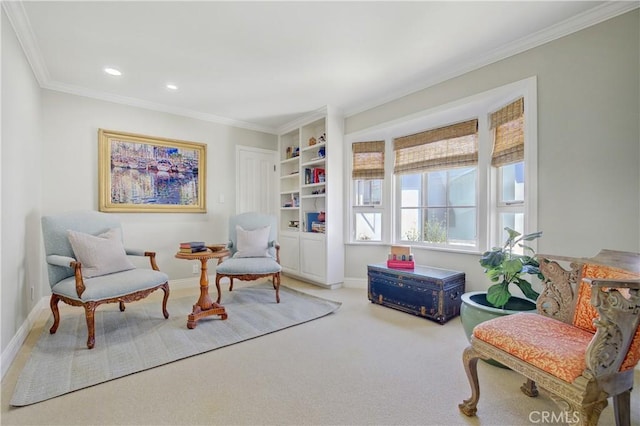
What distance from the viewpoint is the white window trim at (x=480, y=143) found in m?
2.39

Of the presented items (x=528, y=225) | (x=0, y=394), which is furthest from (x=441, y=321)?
(x=0, y=394)

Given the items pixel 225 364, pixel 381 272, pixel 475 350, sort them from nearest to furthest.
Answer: pixel 475 350 → pixel 225 364 → pixel 381 272

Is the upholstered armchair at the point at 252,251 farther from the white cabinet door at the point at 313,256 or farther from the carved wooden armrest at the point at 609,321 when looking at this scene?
the carved wooden armrest at the point at 609,321

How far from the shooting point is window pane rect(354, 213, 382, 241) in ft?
13.1

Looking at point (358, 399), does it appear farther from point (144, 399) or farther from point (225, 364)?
point (144, 399)

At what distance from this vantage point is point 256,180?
4.70 meters

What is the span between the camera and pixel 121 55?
8.54ft

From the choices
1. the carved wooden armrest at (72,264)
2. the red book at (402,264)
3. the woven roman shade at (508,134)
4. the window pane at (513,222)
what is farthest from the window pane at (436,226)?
the carved wooden armrest at (72,264)

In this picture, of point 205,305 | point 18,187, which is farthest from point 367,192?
point 18,187

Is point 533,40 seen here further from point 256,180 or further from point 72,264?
point 72,264

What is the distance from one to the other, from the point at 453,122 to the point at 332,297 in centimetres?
245

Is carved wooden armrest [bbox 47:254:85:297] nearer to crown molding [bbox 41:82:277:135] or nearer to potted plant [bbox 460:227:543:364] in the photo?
crown molding [bbox 41:82:277:135]

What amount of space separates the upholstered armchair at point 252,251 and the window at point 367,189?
116 cm

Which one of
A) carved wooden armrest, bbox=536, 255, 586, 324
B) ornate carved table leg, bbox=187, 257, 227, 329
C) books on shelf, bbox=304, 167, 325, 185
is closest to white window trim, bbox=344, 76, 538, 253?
books on shelf, bbox=304, 167, 325, 185
